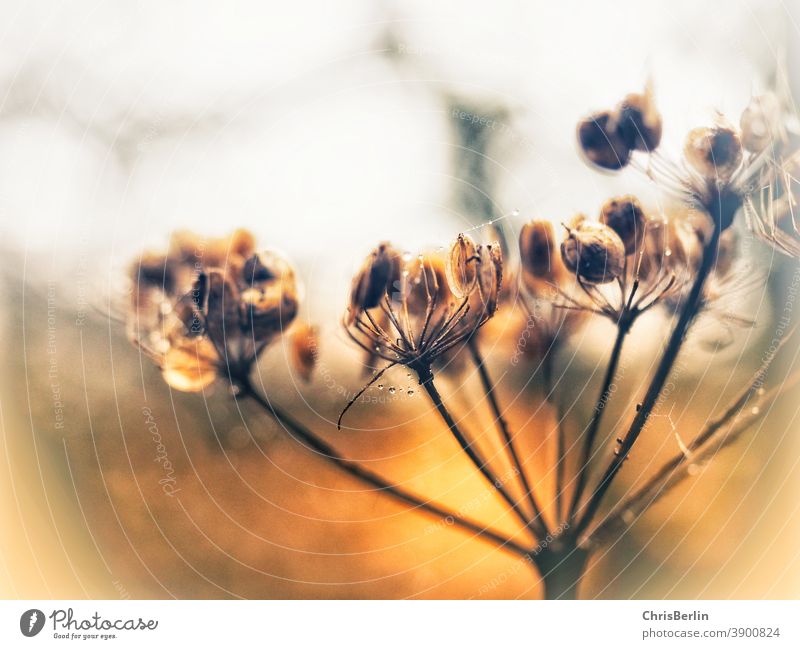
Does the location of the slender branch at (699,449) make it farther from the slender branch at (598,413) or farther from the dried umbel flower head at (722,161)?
the dried umbel flower head at (722,161)

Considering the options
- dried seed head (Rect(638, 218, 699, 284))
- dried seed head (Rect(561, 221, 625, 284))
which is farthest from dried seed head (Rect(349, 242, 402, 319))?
dried seed head (Rect(638, 218, 699, 284))

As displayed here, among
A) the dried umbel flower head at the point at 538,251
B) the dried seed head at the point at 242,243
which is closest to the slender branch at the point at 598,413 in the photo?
the dried umbel flower head at the point at 538,251

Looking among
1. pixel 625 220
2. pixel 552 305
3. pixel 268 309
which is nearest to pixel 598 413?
pixel 552 305

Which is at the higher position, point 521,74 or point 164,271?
point 521,74

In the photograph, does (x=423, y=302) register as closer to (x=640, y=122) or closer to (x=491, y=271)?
(x=491, y=271)

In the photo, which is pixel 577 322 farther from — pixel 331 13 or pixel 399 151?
pixel 331 13
